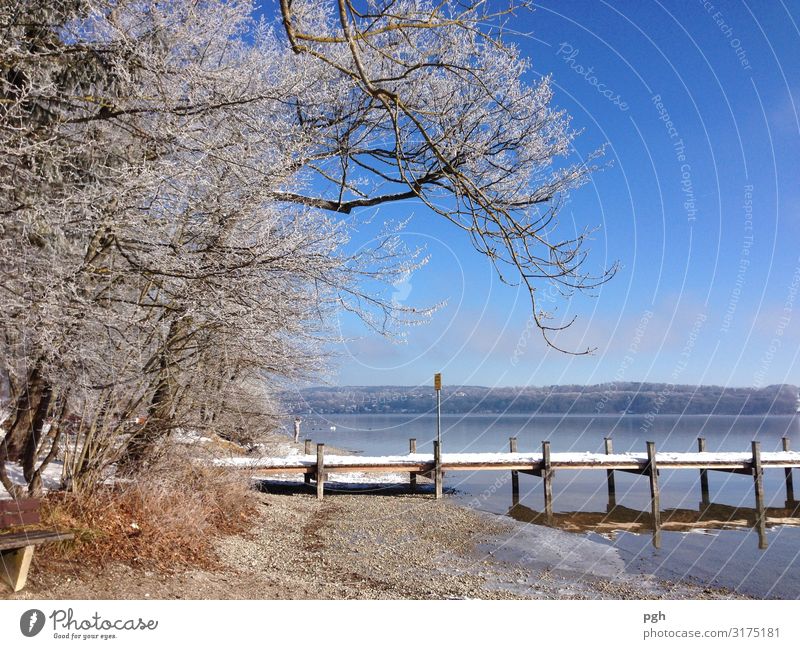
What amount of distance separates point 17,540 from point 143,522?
7.37ft

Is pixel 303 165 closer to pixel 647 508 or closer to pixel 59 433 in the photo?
pixel 59 433

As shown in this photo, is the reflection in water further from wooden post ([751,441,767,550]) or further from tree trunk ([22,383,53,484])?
tree trunk ([22,383,53,484])

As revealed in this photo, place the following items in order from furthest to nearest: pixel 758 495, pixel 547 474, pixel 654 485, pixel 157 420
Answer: pixel 758 495 < pixel 547 474 < pixel 654 485 < pixel 157 420

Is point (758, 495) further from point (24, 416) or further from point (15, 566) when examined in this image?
point (15, 566)

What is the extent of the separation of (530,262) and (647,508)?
21.0 metres

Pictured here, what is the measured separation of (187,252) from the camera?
5410 millimetres

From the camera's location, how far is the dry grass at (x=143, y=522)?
6.15 m

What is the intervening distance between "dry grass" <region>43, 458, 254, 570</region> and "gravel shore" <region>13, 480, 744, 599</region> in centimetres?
29

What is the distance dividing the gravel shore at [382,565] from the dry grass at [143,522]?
0.29m

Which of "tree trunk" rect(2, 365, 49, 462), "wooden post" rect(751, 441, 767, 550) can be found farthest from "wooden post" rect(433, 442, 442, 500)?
"tree trunk" rect(2, 365, 49, 462)

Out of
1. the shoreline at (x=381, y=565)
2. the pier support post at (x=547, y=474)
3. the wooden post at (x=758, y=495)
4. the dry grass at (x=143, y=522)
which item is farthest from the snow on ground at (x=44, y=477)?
the wooden post at (x=758, y=495)

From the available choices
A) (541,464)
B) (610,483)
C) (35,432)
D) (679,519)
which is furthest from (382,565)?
(610,483)

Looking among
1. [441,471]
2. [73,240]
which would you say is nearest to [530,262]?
[73,240]

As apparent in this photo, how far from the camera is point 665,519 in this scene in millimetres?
20062
